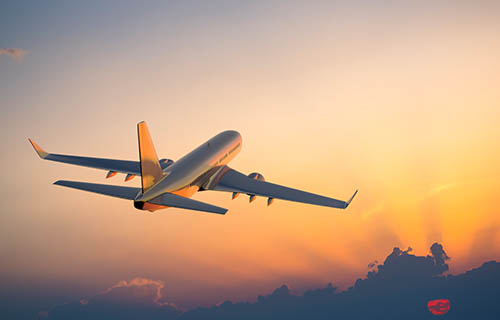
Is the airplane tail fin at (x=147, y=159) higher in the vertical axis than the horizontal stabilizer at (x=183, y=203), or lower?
higher

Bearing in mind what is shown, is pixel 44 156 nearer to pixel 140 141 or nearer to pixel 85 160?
pixel 85 160

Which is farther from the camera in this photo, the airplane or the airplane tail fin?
the airplane

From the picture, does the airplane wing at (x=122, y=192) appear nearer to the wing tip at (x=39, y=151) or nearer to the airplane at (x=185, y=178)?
the airplane at (x=185, y=178)

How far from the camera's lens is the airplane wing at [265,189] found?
53.8 metres

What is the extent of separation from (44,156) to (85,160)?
510cm

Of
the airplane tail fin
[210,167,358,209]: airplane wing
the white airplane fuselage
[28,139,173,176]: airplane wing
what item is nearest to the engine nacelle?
[210,167,358,209]: airplane wing

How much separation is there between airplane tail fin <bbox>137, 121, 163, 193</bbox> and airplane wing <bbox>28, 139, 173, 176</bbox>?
13565 mm

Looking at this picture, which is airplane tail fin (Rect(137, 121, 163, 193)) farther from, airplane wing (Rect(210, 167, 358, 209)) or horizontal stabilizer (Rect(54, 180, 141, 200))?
airplane wing (Rect(210, 167, 358, 209))

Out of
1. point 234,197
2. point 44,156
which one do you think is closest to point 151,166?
point 234,197

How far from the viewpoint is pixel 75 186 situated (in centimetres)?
4862

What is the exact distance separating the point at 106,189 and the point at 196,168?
523 inches

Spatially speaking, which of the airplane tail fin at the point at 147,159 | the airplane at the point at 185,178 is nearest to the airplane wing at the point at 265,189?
the airplane at the point at 185,178

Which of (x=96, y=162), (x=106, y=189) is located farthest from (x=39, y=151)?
(x=106, y=189)

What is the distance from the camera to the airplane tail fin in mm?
45250
